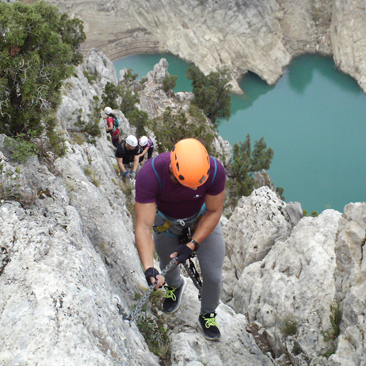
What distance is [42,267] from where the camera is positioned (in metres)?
2.79

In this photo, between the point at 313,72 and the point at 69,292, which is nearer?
the point at 69,292

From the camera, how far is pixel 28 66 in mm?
4613

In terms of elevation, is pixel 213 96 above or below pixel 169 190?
below

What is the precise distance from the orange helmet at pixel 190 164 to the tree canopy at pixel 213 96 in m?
31.3

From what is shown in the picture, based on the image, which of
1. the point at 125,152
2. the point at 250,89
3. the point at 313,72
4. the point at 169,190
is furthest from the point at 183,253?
the point at 313,72

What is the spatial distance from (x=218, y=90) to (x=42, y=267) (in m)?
34.1

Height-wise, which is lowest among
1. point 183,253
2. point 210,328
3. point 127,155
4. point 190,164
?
point 127,155

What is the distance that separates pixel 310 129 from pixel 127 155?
1155 inches

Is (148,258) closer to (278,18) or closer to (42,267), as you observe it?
(42,267)

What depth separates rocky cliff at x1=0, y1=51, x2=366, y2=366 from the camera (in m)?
2.51

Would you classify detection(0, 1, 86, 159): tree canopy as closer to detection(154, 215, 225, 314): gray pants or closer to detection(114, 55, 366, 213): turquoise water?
detection(154, 215, 225, 314): gray pants

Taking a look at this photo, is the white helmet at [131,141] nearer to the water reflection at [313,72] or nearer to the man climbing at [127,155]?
the man climbing at [127,155]

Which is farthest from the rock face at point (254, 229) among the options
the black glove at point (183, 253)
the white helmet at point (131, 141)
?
the black glove at point (183, 253)

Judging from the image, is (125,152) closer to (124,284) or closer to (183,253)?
(124,284)
